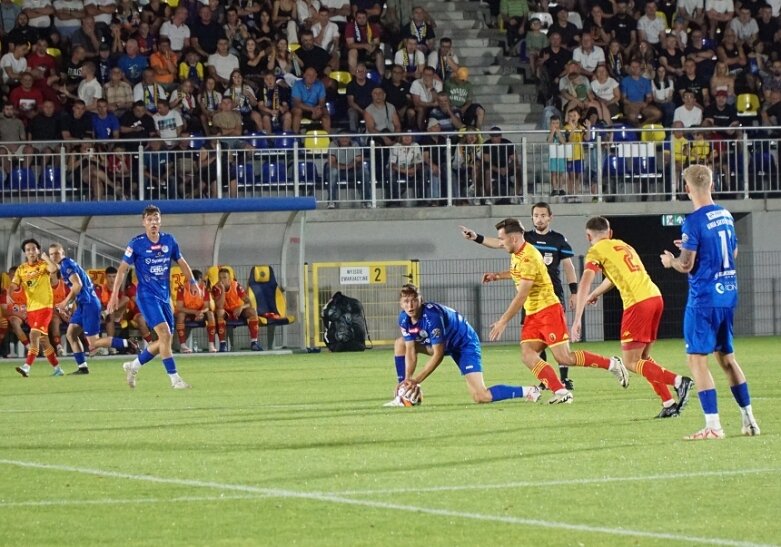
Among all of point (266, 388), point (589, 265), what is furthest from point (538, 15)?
point (589, 265)

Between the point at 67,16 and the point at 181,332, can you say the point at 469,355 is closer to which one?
the point at 181,332

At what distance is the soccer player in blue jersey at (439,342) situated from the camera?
46.6 feet

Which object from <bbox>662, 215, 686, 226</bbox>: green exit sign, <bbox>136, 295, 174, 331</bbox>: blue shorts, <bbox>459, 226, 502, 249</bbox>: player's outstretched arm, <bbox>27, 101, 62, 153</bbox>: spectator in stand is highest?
<bbox>27, 101, 62, 153</bbox>: spectator in stand

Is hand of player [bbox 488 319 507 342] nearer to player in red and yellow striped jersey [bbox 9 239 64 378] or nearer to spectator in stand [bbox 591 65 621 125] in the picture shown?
player in red and yellow striped jersey [bbox 9 239 64 378]

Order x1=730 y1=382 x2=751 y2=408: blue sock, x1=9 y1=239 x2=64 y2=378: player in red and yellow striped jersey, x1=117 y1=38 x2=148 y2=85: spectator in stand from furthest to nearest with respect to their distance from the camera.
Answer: x1=117 y1=38 x2=148 y2=85: spectator in stand
x1=9 y1=239 x2=64 y2=378: player in red and yellow striped jersey
x1=730 y1=382 x2=751 y2=408: blue sock

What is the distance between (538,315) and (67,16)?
18597 mm

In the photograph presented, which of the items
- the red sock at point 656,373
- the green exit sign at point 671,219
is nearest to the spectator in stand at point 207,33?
the green exit sign at point 671,219

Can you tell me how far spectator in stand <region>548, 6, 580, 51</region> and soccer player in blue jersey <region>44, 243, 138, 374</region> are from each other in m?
12.5

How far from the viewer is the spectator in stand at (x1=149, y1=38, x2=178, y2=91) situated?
98.1 ft

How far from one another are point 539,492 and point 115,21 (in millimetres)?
23768

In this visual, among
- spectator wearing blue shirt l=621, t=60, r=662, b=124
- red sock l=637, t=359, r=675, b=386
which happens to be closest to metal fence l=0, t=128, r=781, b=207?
spectator wearing blue shirt l=621, t=60, r=662, b=124

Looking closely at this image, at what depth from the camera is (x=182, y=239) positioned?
29.0 metres

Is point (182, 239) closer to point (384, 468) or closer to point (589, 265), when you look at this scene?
point (589, 265)

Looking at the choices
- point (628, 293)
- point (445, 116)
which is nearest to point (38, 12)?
point (445, 116)
